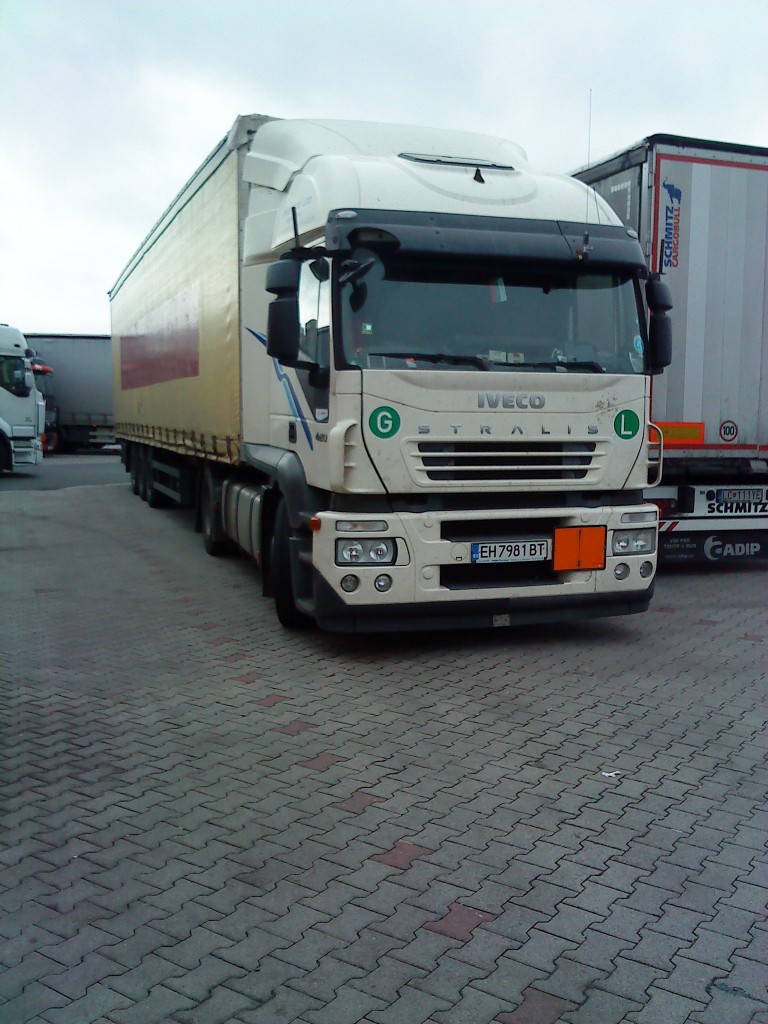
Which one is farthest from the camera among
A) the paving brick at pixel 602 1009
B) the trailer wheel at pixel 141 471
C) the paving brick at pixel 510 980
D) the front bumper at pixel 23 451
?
the front bumper at pixel 23 451

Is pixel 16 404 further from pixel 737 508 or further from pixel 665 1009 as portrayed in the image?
pixel 665 1009

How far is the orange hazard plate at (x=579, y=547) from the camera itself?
280 inches

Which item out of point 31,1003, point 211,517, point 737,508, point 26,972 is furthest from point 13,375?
point 31,1003

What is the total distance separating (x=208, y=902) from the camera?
3.61 m

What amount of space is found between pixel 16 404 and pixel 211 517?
50.0 ft

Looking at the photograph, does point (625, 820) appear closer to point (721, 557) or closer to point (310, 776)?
point (310, 776)

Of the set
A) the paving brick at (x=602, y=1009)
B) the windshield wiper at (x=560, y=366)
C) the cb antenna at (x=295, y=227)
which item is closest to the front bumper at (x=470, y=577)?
the windshield wiper at (x=560, y=366)

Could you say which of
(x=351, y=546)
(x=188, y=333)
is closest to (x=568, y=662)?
(x=351, y=546)

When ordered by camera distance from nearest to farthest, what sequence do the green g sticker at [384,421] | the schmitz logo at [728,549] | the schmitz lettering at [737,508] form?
Answer: the green g sticker at [384,421] → the schmitz lettering at [737,508] → the schmitz logo at [728,549]

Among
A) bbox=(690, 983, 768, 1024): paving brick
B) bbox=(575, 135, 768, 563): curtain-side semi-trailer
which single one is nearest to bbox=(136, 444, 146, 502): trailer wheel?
bbox=(575, 135, 768, 563): curtain-side semi-trailer

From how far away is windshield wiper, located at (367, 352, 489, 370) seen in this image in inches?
263

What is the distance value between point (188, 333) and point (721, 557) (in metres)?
6.44

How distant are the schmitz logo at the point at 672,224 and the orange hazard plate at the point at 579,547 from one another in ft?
11.3

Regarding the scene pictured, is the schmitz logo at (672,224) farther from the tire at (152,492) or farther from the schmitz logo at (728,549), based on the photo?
the tire at (152,492)
